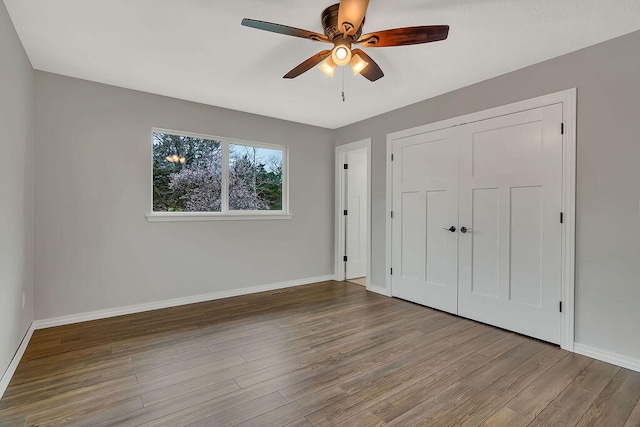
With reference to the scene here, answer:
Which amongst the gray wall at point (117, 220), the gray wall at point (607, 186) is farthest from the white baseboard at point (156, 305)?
the gray wall at point (607, 186)

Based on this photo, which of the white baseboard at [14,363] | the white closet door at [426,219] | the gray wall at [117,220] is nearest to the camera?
the white baseboard at [14,363]

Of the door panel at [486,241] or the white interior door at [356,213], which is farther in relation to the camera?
the white interior door at [356,213]

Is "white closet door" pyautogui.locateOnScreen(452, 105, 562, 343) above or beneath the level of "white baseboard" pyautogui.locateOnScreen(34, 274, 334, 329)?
above

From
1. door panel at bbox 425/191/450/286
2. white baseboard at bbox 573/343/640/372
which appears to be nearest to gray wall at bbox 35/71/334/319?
door panel at bbox 425/191/450/286

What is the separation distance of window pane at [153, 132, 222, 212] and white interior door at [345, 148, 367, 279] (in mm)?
2029

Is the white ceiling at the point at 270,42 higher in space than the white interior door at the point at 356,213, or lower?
higher

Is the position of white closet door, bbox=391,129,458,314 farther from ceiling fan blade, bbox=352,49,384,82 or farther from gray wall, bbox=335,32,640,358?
ceiling fan blade, bbox=352,49,384,82

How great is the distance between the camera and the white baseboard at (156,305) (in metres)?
3.02

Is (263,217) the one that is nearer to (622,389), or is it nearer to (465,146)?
(465,146)

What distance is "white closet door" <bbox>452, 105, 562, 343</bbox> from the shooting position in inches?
105

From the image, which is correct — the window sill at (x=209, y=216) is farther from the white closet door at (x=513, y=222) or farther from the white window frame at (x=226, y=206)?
the white closet door at (x=513, y=222)

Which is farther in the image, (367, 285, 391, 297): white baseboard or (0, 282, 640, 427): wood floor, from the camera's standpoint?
(367, 285, 391, 297): white baseboard

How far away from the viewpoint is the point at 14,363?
221cm

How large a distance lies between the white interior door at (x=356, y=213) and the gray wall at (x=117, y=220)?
4.17 feet
